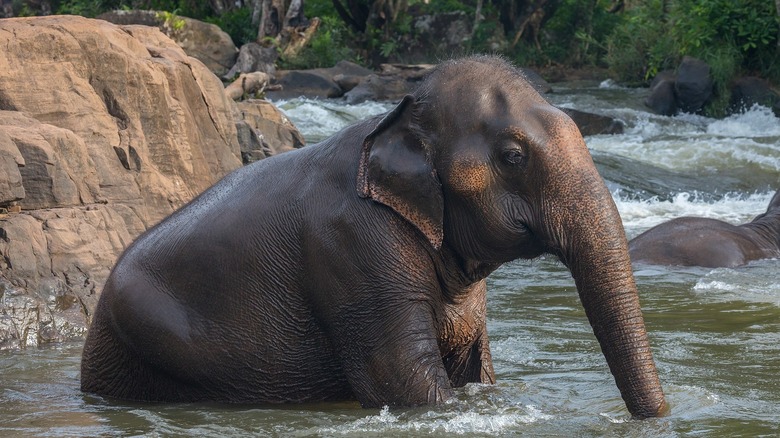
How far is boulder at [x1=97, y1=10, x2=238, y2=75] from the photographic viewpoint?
3419 centimetres

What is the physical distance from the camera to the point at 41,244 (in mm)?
8625

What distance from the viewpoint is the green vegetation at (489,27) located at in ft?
113

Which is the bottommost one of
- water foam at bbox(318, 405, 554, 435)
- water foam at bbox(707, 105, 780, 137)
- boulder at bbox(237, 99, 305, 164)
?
water foam at bbox(707, 105, 780, 137)

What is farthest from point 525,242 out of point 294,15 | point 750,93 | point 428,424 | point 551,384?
point 294,15

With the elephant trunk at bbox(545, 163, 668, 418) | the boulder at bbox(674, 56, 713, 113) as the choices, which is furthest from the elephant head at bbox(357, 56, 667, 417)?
the boulder at bbox(674, 56, 713, 113)

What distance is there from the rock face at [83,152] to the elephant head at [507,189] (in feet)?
12.6

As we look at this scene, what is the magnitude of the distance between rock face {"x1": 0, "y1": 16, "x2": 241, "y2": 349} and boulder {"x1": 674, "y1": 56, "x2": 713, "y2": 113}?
16829 millimetres

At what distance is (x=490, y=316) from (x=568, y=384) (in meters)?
2.85

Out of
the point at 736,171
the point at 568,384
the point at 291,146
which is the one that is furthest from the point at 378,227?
the point at 736,171

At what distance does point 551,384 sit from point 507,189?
73.2 inches

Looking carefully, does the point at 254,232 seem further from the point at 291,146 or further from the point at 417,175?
the point at 291,146

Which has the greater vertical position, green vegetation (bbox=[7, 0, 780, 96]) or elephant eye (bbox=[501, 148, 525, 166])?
elephant eye (bbox=[501, 148, 525, 166])

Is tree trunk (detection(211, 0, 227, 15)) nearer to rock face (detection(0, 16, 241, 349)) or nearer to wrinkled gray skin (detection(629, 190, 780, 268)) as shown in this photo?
rock face (detection(0, 16, 241, 349))

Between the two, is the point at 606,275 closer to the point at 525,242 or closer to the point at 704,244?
the point at 525,242
